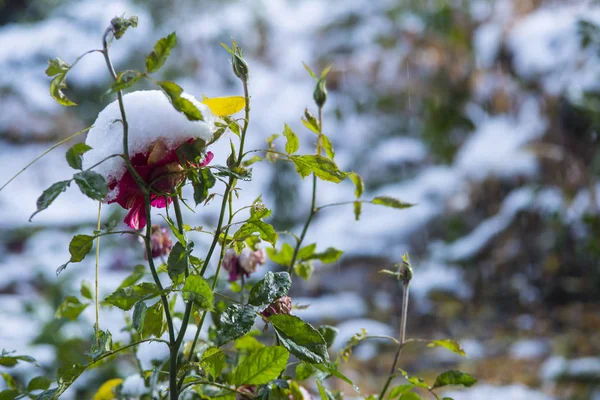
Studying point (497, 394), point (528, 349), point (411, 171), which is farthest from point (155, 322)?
point (411, 171)

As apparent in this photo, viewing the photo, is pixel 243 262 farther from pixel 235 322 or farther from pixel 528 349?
pixel 528 349

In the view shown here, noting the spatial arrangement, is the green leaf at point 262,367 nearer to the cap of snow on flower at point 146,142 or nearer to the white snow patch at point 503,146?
the cap of snow on flower at point 146,142

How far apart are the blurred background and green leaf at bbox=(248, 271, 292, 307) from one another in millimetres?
929

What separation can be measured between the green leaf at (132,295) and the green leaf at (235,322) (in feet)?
0.12

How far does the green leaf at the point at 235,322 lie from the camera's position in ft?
0.91

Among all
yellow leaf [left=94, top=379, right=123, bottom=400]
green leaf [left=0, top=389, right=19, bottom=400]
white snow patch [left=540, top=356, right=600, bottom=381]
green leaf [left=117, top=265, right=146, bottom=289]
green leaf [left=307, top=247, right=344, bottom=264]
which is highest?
white snow patch [left=540, top=356, right=600, bottom=381]

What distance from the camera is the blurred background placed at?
184 centimetres

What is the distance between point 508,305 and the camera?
222 centimetres

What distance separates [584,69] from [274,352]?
2.26 m

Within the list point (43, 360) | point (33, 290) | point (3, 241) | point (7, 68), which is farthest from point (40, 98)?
point (43, 360)

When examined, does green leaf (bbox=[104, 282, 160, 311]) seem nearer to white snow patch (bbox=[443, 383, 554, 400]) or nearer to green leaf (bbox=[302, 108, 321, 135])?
green leaf (bbox=[302, 108, 321, 135])

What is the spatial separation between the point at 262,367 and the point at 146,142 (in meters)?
0.13

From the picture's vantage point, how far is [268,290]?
0.30m

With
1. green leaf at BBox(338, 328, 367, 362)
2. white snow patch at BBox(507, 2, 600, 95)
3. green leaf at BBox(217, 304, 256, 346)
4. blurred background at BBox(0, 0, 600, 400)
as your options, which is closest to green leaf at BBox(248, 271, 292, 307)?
green leaf at BBox(217, 304, 256, 346)
